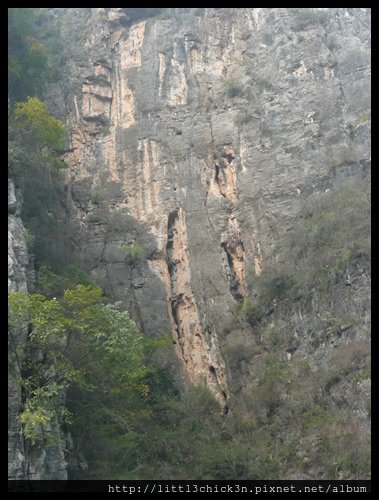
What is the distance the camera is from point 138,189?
2767 cm

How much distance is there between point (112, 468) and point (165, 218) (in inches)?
445

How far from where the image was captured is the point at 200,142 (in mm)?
28250

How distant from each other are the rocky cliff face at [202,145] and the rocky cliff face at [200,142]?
0.20 feet

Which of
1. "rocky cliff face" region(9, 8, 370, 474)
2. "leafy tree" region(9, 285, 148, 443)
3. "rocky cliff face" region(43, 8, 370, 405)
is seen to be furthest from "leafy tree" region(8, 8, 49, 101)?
"leafy tree" region(9, 285, 148, 443)

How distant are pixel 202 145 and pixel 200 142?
188 mm

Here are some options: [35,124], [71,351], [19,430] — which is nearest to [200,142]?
[35,124]

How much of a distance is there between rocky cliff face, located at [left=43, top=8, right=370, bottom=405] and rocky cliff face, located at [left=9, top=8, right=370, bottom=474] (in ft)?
0.20

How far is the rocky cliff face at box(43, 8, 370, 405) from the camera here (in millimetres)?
25188

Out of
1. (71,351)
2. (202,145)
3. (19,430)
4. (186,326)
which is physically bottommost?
(19,430)

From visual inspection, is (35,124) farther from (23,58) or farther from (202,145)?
(202,145)

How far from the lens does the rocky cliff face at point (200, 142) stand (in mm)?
25188

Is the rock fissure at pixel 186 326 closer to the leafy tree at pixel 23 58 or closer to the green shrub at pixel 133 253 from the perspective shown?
→ the green shrub at pixel 133 253

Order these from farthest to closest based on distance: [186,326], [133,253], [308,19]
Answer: [308,19] < [133,253] < [186,326]
